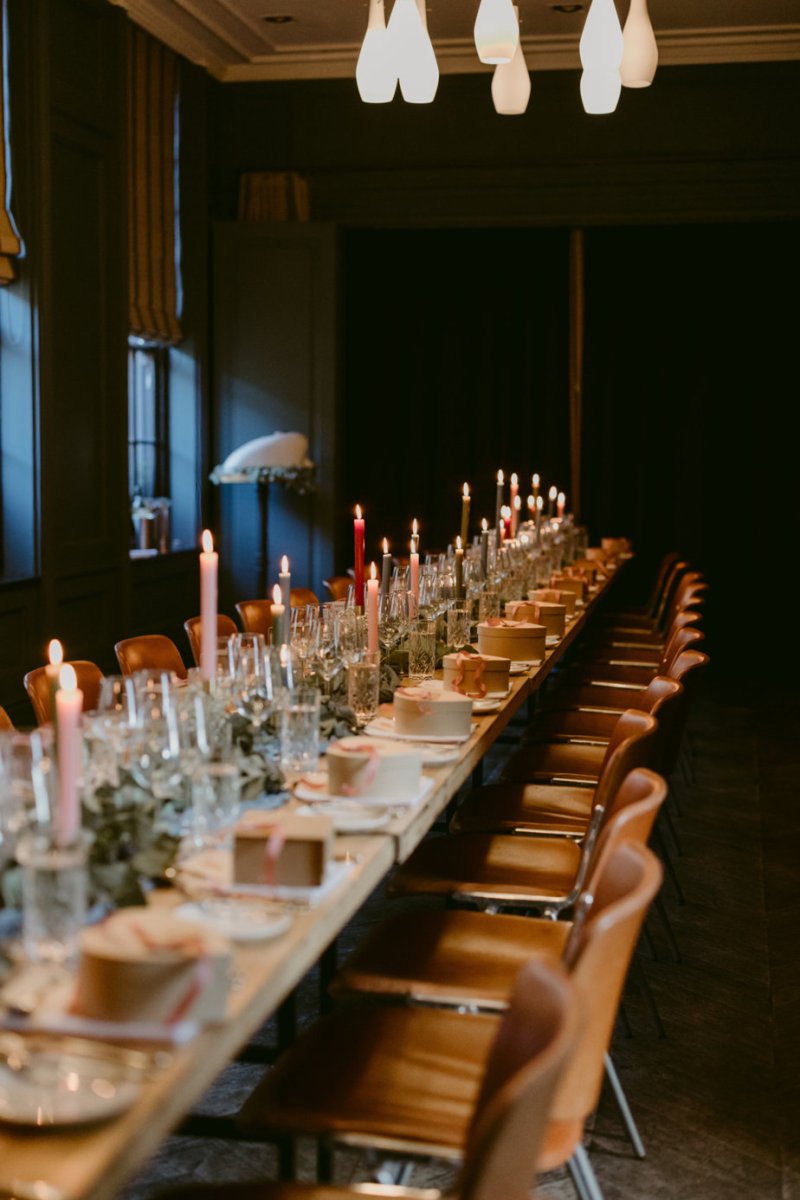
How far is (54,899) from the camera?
61.9 inches

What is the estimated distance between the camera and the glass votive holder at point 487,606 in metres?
4.85

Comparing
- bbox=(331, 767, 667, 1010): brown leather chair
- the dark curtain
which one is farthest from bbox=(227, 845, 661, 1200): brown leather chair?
the dark curtain

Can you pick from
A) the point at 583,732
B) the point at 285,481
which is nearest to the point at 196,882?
the point at 583,732

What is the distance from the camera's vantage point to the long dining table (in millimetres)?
1233

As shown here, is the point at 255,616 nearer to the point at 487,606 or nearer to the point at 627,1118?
the point at 487,606

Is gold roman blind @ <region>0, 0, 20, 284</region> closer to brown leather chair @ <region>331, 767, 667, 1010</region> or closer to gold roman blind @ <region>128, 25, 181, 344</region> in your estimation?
gold roman blind @ <region>128, 25, 181, 344</region>

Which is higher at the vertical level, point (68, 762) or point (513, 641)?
point (68, 762)

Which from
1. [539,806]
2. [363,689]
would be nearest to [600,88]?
[539,806]

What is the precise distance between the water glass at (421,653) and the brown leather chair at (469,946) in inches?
40.7

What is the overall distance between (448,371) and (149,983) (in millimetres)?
9970

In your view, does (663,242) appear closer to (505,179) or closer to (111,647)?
(505,179)

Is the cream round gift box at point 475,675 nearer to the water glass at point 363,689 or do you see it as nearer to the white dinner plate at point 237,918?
the water glass at point 363,689

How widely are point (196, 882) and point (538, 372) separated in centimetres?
944

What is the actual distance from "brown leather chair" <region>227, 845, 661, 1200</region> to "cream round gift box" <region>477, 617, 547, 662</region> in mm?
1869
